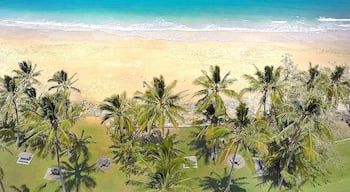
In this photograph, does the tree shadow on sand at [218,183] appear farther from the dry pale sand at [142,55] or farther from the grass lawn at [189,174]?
the dry pale sand at [142,55]

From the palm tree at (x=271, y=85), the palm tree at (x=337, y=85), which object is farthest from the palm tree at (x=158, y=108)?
the palm tree at (x=337, y=85)

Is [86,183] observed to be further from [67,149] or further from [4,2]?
[4,2]

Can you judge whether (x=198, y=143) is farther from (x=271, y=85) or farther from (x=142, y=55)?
(x=142, y=55)

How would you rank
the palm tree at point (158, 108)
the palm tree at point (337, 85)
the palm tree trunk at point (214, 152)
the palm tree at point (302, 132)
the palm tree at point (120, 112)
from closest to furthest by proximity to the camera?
the palm tree at point (302, 132), the palm tree at point (158, 108), the palm tree at point (120, 112), the palm tree at point (337, 85), the palm tree trunk at point (214, 152)

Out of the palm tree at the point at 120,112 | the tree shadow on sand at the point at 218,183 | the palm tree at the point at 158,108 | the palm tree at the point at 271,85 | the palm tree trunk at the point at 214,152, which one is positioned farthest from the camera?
the palm tree trunk at the point at 214,152

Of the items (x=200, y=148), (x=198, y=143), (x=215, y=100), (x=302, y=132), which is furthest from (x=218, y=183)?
(x=302, y=132)

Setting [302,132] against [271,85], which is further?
[271,85]

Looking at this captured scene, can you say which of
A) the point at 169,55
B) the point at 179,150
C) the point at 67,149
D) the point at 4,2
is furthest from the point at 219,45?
the point at 4,2

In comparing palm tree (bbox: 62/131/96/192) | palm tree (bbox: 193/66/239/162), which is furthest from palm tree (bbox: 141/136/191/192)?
palm tree (bbox: 62/131/96/192)
